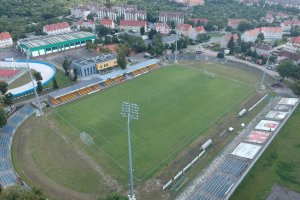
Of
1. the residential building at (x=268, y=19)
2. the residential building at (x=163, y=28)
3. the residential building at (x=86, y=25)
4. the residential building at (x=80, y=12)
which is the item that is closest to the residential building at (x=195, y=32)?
the residential building at (x=163, y=28)

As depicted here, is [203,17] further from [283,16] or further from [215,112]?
[215,112]

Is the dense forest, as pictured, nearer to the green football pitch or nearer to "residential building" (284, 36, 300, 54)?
"residential building" (284, 36, 300, 54)

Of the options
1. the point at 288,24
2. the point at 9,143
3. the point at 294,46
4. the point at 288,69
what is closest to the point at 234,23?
the point at 288,24

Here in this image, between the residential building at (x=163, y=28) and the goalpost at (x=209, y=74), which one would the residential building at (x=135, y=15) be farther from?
the goalpost at (x=209, y=74)

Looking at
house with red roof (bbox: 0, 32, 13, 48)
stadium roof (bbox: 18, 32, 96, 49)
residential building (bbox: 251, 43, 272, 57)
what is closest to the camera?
stadium roof (bbox: 18, 32, 96, 49)

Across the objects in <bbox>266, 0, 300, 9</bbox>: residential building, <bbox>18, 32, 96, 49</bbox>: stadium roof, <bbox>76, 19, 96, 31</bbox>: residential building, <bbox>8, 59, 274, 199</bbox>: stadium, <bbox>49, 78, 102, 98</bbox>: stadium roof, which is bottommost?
<bbox>8, 59, 274, 199</bbox>: stadium

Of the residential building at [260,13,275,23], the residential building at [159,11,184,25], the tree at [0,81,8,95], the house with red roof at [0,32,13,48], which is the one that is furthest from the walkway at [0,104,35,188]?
the residential building at [260,13,275,23]
